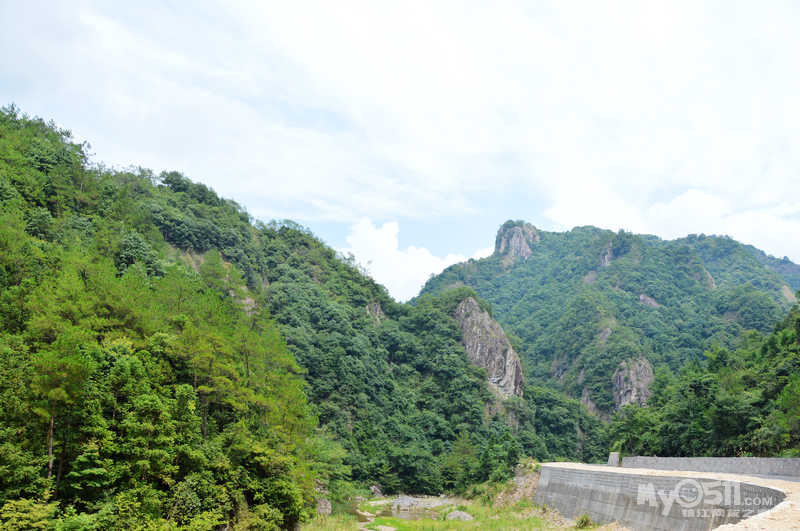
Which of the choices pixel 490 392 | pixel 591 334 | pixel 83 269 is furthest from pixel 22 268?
pixel 591 334

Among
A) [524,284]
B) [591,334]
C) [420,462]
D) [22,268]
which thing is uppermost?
[524,284]

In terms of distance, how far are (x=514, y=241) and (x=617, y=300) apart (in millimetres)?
62478

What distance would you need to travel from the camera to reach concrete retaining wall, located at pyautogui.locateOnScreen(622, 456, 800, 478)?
18.2 metres

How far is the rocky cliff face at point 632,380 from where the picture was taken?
89375 mm

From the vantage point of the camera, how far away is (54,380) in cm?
1684

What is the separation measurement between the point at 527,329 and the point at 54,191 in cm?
11355

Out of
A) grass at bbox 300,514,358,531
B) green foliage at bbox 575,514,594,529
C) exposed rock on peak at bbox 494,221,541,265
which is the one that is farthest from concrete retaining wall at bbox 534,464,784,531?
exposed rock on peak at bbox 494,221,541,265

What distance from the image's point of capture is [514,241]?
17850cm

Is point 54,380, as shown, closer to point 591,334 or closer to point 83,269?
point 83,269

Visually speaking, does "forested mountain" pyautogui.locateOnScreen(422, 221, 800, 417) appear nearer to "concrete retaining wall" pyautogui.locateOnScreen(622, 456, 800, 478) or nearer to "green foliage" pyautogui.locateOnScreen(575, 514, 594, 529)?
"concrete retaining wall" pyautogui.locateOnScreen(622, 456, 800, 478)

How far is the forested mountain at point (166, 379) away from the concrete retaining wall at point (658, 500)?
15.2 m

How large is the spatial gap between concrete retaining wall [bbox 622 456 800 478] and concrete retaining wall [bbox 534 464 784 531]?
500 centimetres

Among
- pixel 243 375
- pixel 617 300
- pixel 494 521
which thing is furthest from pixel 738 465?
pixel 617 300

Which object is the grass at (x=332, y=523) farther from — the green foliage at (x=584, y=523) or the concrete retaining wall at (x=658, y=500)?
the green foliage at (x=584, y=523)
